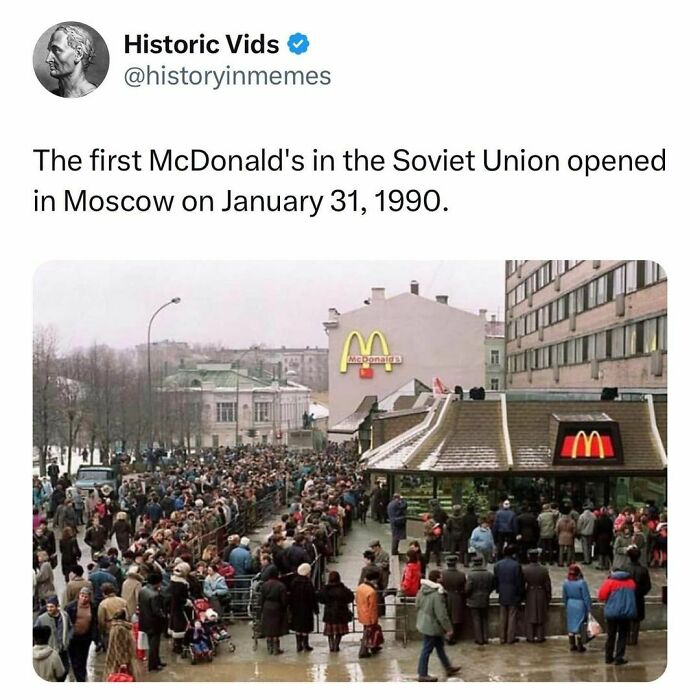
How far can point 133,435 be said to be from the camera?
27391mm

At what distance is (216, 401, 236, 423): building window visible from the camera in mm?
29075

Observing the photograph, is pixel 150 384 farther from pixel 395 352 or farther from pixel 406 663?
pixel 406 663

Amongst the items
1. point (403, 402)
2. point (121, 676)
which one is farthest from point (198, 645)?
point (403, 402)

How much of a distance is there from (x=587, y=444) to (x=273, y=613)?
681cm

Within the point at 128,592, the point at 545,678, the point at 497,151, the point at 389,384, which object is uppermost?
the point at 497,151

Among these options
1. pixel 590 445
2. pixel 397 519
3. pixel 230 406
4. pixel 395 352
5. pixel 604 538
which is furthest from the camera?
pixel 230 406

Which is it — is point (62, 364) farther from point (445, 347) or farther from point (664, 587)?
point (664, 587)

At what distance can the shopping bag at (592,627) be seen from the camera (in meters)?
12.9

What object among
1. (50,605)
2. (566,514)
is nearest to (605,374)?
(566,514)

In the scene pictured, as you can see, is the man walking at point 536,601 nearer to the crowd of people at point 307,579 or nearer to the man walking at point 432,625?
the crowd of people at point 307,579

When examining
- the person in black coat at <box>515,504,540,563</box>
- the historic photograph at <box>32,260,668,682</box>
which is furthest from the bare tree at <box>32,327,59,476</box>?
the person in black coat at <box>515,504,540,563</box>

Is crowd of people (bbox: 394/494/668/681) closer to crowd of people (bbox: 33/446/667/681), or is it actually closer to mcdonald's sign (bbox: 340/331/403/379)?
crowd of people (bbox: 33/446/667/681)

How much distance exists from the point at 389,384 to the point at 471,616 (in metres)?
7.29

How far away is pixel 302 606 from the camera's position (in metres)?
13.4
